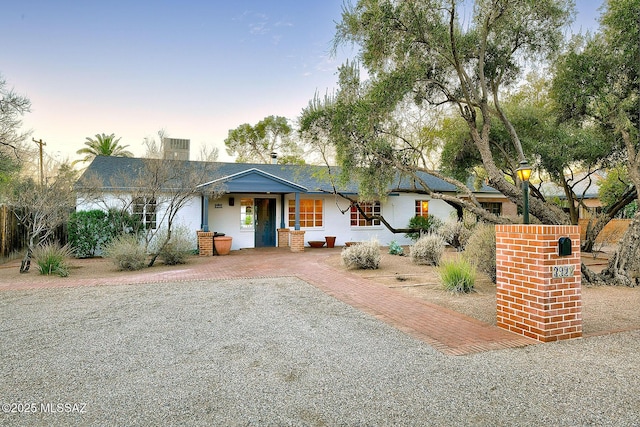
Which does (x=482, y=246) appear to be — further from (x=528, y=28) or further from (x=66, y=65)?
(x=66, y=65)

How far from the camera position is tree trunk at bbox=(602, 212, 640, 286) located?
8.12m

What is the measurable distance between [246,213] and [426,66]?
10403 mm

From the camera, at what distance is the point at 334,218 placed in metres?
17.9

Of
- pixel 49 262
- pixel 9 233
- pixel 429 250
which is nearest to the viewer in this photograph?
pixel 49 262

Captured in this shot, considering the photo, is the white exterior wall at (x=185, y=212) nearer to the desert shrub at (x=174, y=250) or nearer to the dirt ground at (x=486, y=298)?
the desert shrub at (x=174, y=250)

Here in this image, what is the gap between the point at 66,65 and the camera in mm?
12258

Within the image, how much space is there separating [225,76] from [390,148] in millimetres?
8050

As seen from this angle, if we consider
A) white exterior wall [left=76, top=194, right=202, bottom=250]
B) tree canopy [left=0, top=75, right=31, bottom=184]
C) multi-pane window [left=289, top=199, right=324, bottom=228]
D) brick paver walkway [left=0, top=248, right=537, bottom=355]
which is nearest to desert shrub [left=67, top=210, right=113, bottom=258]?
white exterior wall [left=76, top=194, right=202, bottom=250]

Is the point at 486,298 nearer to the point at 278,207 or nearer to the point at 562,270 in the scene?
the point at 562,270

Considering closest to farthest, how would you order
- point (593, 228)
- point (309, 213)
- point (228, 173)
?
point (593, 228) → point (309, 213) → point (228, 173)

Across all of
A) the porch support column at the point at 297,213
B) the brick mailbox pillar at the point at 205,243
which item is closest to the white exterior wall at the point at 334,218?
the porch support column at the point at 297,213

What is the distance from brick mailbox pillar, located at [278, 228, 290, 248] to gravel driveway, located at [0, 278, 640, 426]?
11.2 meters

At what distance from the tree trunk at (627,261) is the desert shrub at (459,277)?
3506mm

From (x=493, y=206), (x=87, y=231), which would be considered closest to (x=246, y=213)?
(x=87, y=231)
